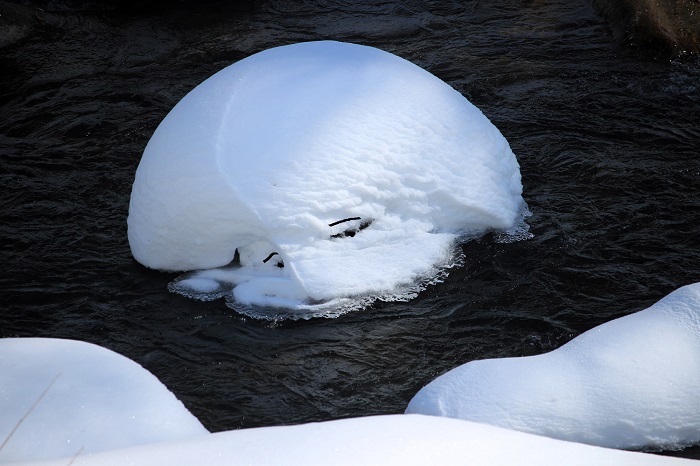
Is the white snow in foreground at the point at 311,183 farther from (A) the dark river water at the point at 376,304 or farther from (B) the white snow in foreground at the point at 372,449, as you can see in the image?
(B) the white snow in foreground at the point at 372,449

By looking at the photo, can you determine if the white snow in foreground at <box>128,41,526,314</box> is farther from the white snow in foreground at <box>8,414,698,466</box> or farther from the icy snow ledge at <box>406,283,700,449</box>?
the white snow in foreground at <box>8,414,698,466</box>

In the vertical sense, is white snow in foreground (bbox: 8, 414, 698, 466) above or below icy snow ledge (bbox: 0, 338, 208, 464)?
above

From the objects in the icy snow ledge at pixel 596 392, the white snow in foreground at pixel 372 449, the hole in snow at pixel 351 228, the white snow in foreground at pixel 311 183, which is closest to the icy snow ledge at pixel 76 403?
the white snow in foreground at pixel 372 449

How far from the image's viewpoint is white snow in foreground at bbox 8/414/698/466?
2078mm

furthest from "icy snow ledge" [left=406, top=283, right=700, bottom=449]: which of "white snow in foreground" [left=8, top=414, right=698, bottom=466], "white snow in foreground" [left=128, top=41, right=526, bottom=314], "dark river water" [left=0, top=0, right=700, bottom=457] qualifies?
"white snow in foreground" [left=128, top=41, right=526, bottom=314]

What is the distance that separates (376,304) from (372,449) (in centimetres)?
191

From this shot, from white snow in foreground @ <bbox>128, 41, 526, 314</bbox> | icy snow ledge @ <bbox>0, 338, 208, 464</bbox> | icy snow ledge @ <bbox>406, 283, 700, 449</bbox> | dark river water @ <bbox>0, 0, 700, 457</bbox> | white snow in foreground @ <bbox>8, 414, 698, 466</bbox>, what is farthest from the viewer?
white snow in foreground @ <bbox>128, 41, 526, 314</bbox>

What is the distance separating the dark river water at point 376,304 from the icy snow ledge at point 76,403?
65 cm

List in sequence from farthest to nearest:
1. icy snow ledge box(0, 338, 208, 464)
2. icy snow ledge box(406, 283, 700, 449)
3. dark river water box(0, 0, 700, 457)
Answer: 1. dark river water box(0, 0, 700, 457)
2. icy snow ledge box(406, 283, 700, 449)
3. icy snow ledge box(0, 338, 208, 464)

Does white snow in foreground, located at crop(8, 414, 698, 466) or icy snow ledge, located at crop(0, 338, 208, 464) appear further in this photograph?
icy snow ledge, located at crop(0, 338, 208, 464)

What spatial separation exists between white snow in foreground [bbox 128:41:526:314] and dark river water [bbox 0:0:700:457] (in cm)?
16

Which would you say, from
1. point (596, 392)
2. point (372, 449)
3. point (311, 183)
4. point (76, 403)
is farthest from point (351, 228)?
point (372, 449)

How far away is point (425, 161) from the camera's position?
163 inches

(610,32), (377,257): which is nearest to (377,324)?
(377,257)
